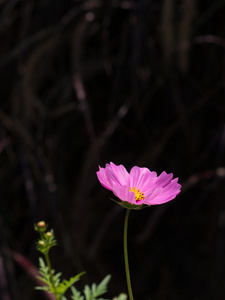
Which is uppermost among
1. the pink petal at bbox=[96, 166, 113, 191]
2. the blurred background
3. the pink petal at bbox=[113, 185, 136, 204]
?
the blurred background

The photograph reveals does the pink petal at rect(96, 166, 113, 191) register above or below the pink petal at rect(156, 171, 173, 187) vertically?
above

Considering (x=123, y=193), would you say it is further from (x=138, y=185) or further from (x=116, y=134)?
(x=116, y=134)

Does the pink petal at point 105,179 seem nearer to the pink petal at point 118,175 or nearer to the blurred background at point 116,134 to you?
the pink petal at point 118,175

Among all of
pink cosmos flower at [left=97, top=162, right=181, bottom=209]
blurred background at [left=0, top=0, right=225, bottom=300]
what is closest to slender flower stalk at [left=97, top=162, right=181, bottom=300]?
pink cosmos flower at [left=97, top=162, right=181, bottom=209]

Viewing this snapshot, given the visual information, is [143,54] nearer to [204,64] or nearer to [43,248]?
[204,64]

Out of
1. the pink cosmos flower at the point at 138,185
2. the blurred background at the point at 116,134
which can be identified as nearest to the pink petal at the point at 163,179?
the pink cosmos flower at the point at 138,185

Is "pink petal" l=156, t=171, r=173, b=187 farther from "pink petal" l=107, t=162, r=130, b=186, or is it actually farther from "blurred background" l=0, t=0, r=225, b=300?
"blurred background" l=0, t=0, r=225, b=300
